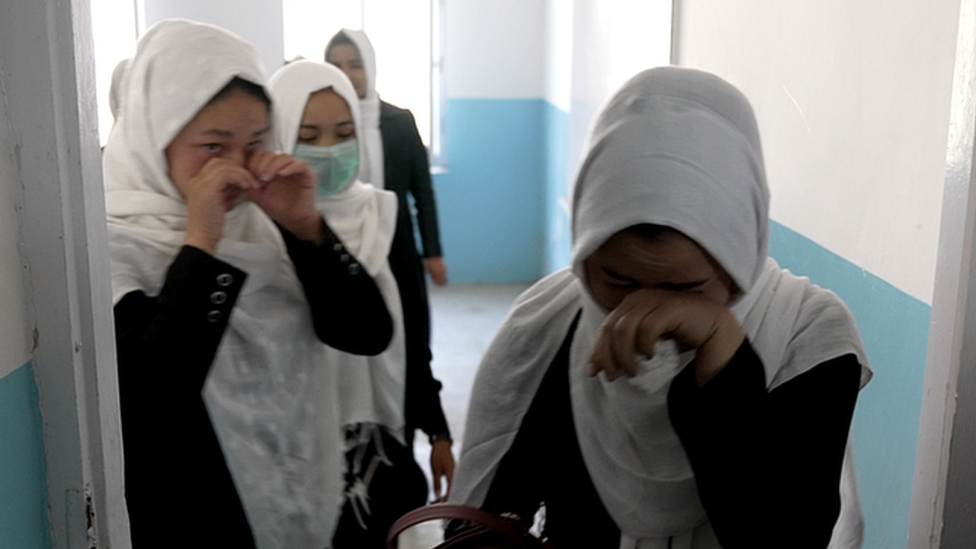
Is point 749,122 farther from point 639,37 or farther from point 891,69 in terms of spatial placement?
point 639,37

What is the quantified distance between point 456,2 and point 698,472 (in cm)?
507

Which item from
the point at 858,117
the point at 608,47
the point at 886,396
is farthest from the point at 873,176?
the point at 608,47

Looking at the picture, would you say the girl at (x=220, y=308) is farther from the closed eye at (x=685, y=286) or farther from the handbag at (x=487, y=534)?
the closed eye at (x=685, y=286)

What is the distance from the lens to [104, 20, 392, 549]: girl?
4.19ft

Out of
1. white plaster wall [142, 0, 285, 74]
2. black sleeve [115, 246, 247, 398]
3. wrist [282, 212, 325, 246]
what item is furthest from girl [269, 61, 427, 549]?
white plaster wall [142, 0, 285, 74]

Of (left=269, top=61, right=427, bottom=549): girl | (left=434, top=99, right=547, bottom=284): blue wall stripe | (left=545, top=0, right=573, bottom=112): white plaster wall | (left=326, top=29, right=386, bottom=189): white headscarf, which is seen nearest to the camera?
(left=269, top=61, right=427, bottom=549): girl

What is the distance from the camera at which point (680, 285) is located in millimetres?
888

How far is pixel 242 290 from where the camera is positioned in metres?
1.45

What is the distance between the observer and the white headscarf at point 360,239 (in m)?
1.88

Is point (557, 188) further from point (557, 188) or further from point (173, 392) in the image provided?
point (173, 392)

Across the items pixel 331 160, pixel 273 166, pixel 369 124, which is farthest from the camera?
pixel 369 124

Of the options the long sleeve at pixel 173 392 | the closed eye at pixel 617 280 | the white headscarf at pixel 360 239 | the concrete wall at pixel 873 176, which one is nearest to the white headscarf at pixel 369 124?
the white headscarf at pixel 360 239

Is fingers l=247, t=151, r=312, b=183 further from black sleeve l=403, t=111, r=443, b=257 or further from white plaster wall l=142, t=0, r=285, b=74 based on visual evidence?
white plaster wall l=142, t=0, r=285, b=74

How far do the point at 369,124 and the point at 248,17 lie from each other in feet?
8.04
